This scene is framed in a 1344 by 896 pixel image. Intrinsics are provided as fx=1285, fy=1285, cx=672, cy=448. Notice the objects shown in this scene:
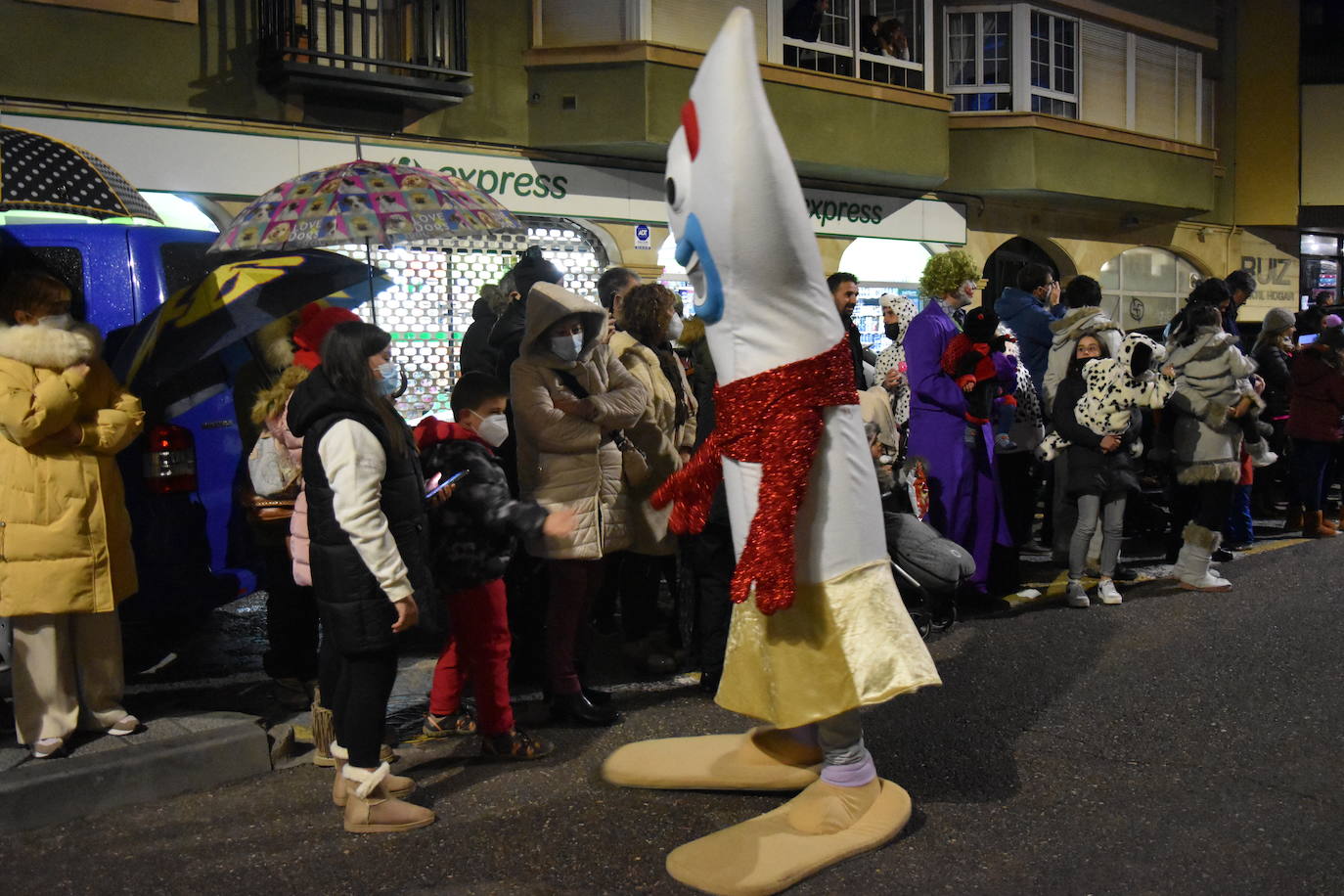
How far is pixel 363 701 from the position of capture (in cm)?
414

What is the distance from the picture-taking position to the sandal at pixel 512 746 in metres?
4.89

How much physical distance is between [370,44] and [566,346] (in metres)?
9.14

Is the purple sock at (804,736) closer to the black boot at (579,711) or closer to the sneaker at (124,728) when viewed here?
the black boot at (579,711)

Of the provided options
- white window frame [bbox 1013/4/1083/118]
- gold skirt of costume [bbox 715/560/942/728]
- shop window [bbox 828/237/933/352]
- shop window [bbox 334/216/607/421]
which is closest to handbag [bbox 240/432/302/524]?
gold skirt of costume [bbox 715/560/942/728]


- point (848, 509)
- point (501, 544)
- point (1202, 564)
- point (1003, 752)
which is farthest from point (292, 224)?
point (1202, 564)

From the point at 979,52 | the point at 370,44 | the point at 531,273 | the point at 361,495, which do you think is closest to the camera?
the point at 361,495

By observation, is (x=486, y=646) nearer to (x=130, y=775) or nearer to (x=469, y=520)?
(x=469, y=520)

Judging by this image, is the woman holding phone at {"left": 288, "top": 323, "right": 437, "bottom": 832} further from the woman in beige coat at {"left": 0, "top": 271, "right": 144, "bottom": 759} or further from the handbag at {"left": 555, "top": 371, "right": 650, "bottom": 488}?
the handbag at {"left": 555, "top": 371, "right": 650, "bottom": 488}

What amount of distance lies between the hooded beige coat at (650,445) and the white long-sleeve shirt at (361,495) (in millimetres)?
1922

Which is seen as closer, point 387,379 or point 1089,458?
point 387,379

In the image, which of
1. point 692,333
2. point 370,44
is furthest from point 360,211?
point 370,44

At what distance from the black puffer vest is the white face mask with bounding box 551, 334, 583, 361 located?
1.14m

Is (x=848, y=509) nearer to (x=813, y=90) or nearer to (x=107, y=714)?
(x=107, y=714)

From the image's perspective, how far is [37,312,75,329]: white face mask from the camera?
4656 mm
